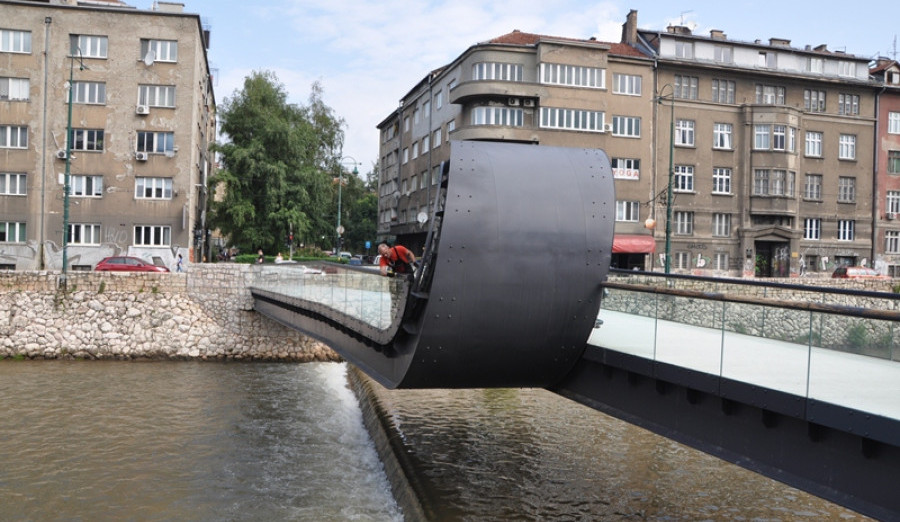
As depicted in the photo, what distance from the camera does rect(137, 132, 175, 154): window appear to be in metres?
40.4

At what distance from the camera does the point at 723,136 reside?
47.8 meters

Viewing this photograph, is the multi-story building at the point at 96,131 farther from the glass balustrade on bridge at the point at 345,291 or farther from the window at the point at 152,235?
the glass balustrade on bridge at the point at 345,291

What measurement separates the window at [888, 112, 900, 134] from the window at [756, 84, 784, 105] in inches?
342

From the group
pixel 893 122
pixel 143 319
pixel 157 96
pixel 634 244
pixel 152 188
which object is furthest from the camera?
pixel 893 122

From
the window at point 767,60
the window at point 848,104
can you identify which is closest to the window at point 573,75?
the window at point 767,60

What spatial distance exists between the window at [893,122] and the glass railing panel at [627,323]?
51.1 m

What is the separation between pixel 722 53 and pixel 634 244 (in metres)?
14.2

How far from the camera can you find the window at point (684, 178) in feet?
153

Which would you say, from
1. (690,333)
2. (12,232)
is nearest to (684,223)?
(12,232)

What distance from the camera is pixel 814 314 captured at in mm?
6512

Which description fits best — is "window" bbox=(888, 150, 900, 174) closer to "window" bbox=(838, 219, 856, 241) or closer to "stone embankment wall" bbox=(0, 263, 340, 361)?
"window" bbox=(838, 219, 856, 241)

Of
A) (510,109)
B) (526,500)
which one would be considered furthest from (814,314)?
(510,109)

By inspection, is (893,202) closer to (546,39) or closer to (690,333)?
(546,39)

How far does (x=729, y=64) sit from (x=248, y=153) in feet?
98.8
